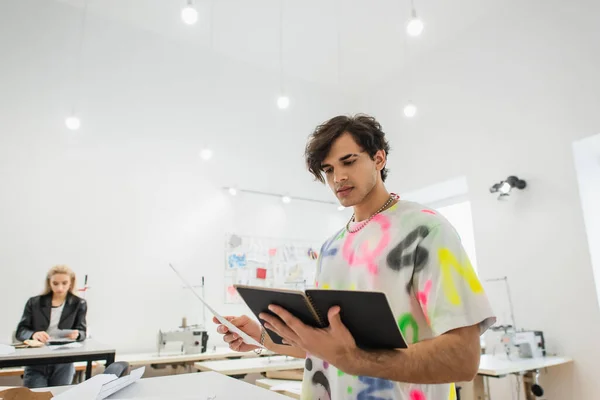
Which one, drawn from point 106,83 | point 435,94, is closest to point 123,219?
point 106,83

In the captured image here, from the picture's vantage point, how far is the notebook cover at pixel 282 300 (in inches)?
29.9

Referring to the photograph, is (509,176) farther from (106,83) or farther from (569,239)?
(106,83)

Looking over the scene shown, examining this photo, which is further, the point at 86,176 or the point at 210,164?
the point at 210,164

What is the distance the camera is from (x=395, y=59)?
17.9 feet

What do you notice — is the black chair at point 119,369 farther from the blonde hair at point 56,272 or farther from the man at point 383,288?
the blonde hair at point 56,272

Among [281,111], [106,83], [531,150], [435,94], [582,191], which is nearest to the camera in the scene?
[582,191]

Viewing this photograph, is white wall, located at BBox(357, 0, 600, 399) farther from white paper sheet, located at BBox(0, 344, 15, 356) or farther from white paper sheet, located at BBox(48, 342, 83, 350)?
white paper sheet, located at BBox(0, 344, 15, 356)

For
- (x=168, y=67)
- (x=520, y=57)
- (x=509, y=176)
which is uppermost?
(x=168, y=67)

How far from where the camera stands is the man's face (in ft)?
3.89

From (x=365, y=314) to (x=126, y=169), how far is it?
14.1 feet

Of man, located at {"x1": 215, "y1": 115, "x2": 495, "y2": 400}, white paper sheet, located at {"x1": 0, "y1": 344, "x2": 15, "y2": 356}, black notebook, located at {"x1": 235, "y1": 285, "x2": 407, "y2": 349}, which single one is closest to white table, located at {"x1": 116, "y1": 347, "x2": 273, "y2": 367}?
white paper sheet, located at {"x1": 0, "y1": 344, "x2": 15, "y2": 356}

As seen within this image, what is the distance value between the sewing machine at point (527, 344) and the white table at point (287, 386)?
6.31ft

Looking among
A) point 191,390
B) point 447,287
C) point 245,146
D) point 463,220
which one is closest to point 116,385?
point 191,390

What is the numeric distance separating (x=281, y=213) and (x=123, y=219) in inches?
78.3
